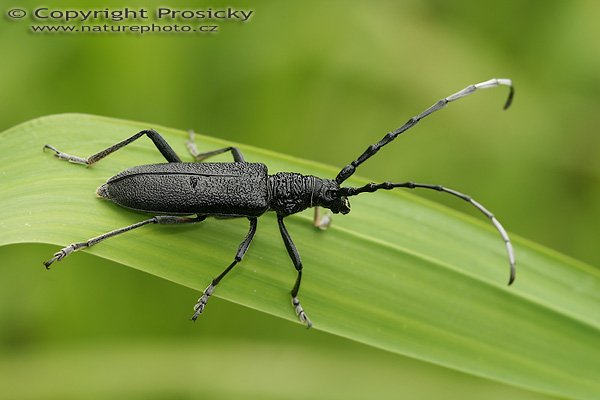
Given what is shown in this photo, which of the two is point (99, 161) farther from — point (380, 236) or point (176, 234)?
point (380, 236)

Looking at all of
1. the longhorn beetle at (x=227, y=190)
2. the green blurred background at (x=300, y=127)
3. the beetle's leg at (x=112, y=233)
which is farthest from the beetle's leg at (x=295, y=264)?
the green blurred background at (x=300, y=127)

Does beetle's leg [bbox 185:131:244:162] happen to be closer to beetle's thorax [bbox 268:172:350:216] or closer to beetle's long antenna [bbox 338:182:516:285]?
beetle's thorax [bbox 268:172:350:216]

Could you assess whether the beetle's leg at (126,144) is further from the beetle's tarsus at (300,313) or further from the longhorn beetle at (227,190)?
the beetle's tarsus at (300,313)

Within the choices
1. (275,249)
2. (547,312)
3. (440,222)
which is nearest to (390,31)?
(440,222)

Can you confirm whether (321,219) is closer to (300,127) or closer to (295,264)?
(295,264)

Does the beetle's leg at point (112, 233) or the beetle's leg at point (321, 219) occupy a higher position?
the beetle's leg at point (321, 219)

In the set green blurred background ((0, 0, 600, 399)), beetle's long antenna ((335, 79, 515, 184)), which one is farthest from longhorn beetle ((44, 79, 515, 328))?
green blurred background ((0, 0, 600, 399))

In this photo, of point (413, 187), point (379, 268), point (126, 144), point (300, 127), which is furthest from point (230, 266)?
point (300, 127)
